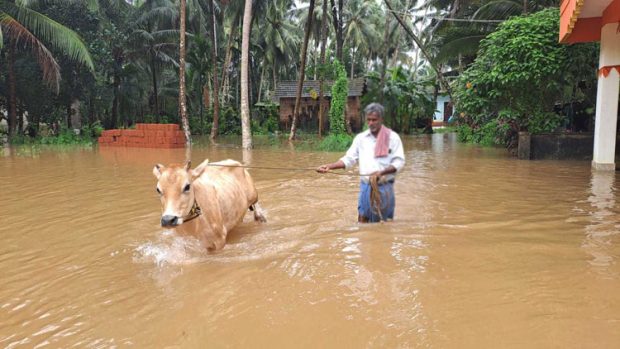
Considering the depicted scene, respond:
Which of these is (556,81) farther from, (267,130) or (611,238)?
(267,130)

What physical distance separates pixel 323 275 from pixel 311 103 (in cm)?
2782

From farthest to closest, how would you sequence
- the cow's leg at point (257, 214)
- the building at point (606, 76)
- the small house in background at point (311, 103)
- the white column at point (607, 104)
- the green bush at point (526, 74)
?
the small house in background at point (311, 103), the green bush at point (526, 74), the white column at point (607, 104), the building at point (606, 76), the cow's leg at point (257, 214)

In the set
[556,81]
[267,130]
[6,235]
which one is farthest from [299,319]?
[267,130]

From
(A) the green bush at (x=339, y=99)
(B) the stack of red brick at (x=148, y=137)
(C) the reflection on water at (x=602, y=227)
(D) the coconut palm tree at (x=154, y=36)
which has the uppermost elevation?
(D) the coconut palm tree at (x=154, y=36)

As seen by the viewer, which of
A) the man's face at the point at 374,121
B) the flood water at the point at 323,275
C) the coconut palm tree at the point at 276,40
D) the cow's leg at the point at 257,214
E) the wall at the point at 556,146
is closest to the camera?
the flood water at the point at 323,275

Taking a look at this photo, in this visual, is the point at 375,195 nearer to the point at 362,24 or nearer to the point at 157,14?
the point at 157,14

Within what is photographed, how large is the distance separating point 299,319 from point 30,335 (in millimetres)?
1883

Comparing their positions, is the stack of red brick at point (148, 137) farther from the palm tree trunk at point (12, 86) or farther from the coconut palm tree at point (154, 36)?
the coconut palm tree at point (154, 36)

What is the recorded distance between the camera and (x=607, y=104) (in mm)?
11633

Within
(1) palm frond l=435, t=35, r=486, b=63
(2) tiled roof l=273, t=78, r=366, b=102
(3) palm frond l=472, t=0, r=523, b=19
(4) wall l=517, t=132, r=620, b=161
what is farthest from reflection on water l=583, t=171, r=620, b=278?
(2) tiled roof l=273, t=78, r=366, b=102

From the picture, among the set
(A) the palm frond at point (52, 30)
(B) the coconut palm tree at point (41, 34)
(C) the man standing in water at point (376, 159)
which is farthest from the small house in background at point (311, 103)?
(C) the man standing in water at point (376, 159)

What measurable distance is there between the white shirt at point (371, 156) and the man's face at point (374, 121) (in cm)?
11

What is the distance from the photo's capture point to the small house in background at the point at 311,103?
99.2 ft

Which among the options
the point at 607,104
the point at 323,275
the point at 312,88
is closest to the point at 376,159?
the point at 323,275
